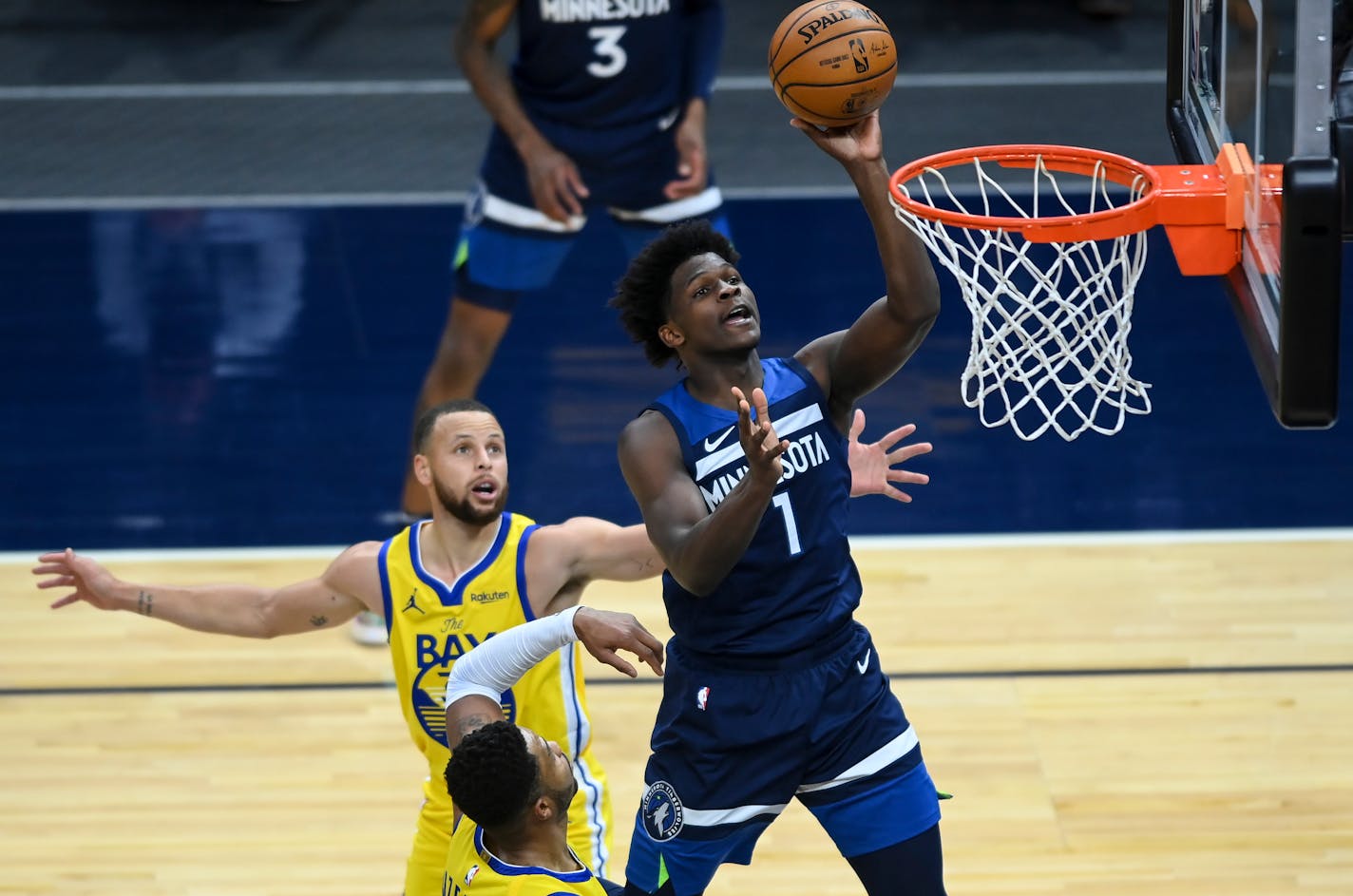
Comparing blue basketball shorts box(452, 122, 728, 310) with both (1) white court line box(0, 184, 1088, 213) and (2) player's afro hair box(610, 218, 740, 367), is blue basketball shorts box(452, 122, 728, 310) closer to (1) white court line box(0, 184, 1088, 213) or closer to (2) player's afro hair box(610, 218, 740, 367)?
(2) player's afro hair box(610, 218, 740, 367)

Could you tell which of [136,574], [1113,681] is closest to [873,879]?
[1113,681]

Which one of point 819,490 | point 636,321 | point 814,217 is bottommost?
point 814,217

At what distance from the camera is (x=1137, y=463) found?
24.2ft

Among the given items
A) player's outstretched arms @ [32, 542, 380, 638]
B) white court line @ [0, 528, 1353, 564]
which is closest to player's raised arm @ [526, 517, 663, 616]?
player's outstretched arms @ [32, 542, 380, 638]

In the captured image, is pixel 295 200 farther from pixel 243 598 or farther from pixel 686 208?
pixel 243 598

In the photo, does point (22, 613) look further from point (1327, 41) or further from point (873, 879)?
point (1327, 41)

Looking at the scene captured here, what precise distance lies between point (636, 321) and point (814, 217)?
234 inches

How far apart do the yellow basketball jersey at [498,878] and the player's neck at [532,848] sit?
1 cm

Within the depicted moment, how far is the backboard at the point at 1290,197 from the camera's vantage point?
3.26 meters

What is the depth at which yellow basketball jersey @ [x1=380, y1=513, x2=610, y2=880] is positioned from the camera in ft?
13.7

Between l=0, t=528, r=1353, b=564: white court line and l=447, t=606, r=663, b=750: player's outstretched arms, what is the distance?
297 cm

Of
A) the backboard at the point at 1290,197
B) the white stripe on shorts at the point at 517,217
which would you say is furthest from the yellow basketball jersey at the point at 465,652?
the white stripe on shorts at the point at 517,217

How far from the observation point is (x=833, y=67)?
3785mm

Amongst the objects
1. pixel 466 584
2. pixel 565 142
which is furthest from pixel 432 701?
pixel 565 142
